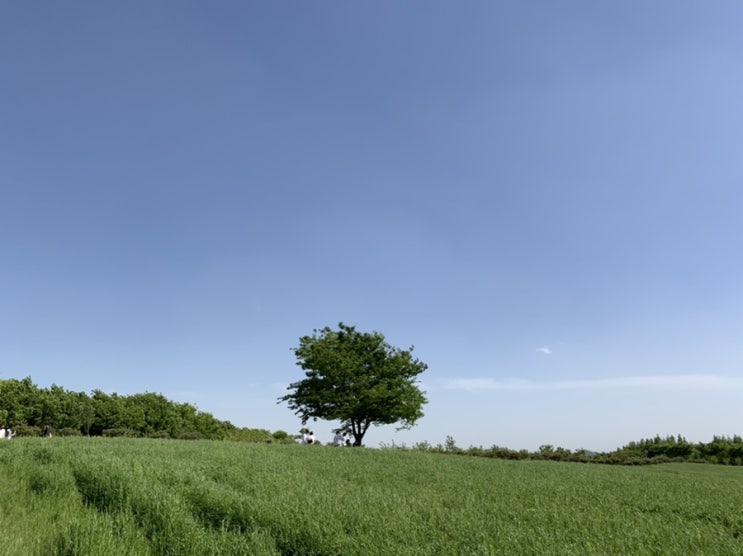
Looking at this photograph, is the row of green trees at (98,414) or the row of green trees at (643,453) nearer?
the row of green trees at (643,453)

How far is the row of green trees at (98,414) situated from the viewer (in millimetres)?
46000

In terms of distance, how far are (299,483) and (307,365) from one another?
30407 mm

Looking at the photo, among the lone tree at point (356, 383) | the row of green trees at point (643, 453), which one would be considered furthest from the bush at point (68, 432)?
the row of green trees at point (643, 453)

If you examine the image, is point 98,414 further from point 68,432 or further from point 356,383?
point 356,383

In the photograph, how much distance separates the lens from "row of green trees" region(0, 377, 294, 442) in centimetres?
4600

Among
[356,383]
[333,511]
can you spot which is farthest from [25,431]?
[333,511]

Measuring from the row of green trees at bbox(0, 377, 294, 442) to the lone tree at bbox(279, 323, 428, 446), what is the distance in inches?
443

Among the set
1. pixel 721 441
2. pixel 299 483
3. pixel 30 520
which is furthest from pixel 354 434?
pixel 30 520

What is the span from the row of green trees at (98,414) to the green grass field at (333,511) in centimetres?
3424

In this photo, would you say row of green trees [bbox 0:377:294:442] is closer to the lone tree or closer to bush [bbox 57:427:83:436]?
bush [bbox 57:427:83:436]

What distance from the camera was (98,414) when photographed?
170ft

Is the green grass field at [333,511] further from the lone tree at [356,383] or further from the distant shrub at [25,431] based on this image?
the distant shrub at [25,431]

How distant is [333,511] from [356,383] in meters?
32.5

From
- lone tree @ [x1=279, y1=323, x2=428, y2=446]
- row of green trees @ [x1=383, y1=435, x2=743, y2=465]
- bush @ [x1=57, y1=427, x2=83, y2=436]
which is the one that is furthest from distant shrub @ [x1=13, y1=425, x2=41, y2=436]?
row of green trees @ [x1=383, y1=435, x2=743, y2=465]
